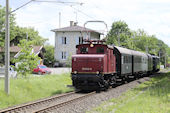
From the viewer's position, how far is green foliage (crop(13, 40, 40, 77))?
60.8 feet

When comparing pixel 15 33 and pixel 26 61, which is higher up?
pixel 15 33

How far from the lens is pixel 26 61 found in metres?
18.8

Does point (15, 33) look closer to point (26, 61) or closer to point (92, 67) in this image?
point (26, 61)

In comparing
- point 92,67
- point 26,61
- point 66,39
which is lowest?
point 92,67

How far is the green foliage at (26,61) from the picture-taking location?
60.8 feet

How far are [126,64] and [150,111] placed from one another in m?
12.7

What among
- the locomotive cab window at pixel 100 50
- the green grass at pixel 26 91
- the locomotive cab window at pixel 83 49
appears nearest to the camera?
the green grass at pixel 26 91

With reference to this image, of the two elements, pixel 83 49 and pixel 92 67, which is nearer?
pixel 92 67

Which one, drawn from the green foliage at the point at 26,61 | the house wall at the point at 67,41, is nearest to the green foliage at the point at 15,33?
the green foliage at the point at 26,61

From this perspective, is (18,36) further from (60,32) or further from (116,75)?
(116,75)

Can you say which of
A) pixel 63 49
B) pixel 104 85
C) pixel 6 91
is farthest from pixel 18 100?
pixel 63 49

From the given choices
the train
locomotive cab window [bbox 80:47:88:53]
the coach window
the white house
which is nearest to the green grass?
the train

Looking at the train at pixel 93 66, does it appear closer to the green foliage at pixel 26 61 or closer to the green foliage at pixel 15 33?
the green foliage at pixel 26 61

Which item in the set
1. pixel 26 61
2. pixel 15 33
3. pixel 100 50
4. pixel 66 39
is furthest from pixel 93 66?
pixel 15 33
